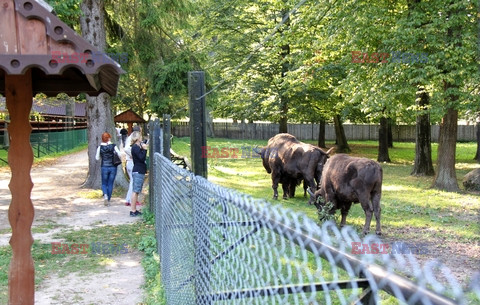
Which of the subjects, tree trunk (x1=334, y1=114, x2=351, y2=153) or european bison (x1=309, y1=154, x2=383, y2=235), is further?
tree trunk (x1=334, y1=114, x2=351, y2=153)

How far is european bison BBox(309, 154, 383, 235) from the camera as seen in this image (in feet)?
32.3

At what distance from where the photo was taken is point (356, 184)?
9.90m

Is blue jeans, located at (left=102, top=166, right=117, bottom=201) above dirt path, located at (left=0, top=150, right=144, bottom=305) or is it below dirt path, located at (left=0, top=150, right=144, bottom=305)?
above

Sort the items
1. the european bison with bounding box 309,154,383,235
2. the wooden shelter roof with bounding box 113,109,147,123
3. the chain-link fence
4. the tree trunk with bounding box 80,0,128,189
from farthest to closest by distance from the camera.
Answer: the chain-link fence → the wooden shelter roof with bounding box 113,109,147,123 → the tree trunk with bounding box 80,0,128,189 → the european bison with bounding box 309,154,383,235

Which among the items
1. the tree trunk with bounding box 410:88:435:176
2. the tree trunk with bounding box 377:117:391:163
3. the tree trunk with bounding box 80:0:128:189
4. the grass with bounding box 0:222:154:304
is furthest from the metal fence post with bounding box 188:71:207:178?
the tree trunk with bounding box 377:117:391:163

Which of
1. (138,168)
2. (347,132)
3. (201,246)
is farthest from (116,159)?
(347,132)

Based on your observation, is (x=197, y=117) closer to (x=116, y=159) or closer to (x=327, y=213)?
(x=327, y=213)

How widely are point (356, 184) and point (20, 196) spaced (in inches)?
267

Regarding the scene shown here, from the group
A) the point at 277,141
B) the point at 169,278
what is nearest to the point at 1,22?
the point at 169,278

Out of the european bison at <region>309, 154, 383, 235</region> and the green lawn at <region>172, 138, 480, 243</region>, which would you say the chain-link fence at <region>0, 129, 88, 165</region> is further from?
the european bison at <region>309, 154, 383, 235</region>

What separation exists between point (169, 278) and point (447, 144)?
44.8 feet

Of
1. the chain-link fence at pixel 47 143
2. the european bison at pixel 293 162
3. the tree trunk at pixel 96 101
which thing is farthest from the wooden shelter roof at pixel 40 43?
the chain-link fence at pixel 47 143

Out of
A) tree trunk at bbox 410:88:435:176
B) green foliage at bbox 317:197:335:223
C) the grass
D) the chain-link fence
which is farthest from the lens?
the chain-link fence

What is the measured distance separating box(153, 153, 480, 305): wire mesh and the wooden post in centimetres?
128
